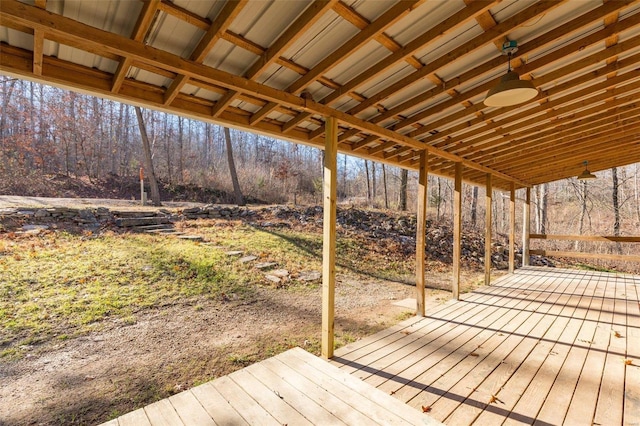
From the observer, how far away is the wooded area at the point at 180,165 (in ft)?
46.1

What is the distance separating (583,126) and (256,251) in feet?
21.8

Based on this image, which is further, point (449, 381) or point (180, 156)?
point (180, 156)

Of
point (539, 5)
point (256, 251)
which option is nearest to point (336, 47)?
point (539, 5)

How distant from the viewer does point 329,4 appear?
62.9 inches

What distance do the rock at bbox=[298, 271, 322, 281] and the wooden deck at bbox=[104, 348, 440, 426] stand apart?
384 cm

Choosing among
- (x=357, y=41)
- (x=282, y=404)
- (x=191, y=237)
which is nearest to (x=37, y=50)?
(x=357, y=41)

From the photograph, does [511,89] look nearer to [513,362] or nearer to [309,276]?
[513,362]

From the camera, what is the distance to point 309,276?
6457mm

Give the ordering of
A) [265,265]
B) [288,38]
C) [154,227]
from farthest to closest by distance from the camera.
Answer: [154,227], [265,265], [288,38]

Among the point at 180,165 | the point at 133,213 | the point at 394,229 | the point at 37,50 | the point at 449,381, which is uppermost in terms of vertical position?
the point at 180,165

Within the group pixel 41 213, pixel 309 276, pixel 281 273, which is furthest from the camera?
pixel 41 213

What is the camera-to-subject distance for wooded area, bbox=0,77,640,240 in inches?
553

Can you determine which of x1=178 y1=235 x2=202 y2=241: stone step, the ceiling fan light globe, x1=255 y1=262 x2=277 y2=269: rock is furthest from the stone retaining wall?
the ceiling fan light globe

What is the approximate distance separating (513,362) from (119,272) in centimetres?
608
